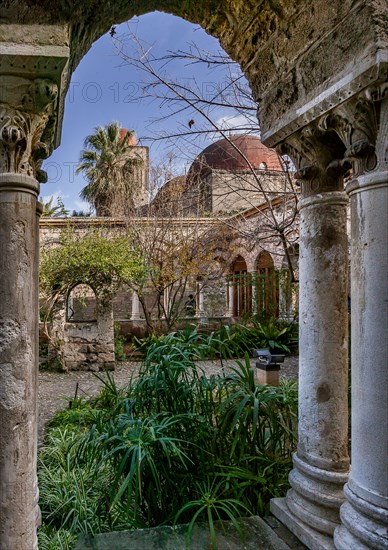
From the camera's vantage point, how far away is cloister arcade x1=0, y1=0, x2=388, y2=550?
180 centimetres

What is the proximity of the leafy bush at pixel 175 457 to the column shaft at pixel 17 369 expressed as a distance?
0.55 m

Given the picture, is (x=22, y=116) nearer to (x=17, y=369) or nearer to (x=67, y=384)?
(x=17, y=369)

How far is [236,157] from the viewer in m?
13.3

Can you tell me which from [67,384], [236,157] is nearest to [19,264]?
[67,384]

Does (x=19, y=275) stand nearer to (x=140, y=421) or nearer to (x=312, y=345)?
(x=140, y=421)

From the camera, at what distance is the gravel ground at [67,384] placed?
6.05 meters

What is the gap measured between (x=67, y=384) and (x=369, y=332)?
6.91 m

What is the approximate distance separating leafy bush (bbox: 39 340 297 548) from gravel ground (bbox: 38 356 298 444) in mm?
2187

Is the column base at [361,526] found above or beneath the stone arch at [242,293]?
beneath

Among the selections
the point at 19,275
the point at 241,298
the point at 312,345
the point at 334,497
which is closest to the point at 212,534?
the point at 334,497

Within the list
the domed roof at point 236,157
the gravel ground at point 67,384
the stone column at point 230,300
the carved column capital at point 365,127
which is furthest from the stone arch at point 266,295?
the carved column capital at point 365,127

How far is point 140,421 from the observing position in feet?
8.86

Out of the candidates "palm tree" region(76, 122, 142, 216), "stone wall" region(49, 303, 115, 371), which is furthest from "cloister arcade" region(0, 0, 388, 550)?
"palm tree" region(76, 122, 142, 216)

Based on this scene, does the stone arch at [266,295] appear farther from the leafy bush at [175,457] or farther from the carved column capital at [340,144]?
the carved column capital at [340,144]
